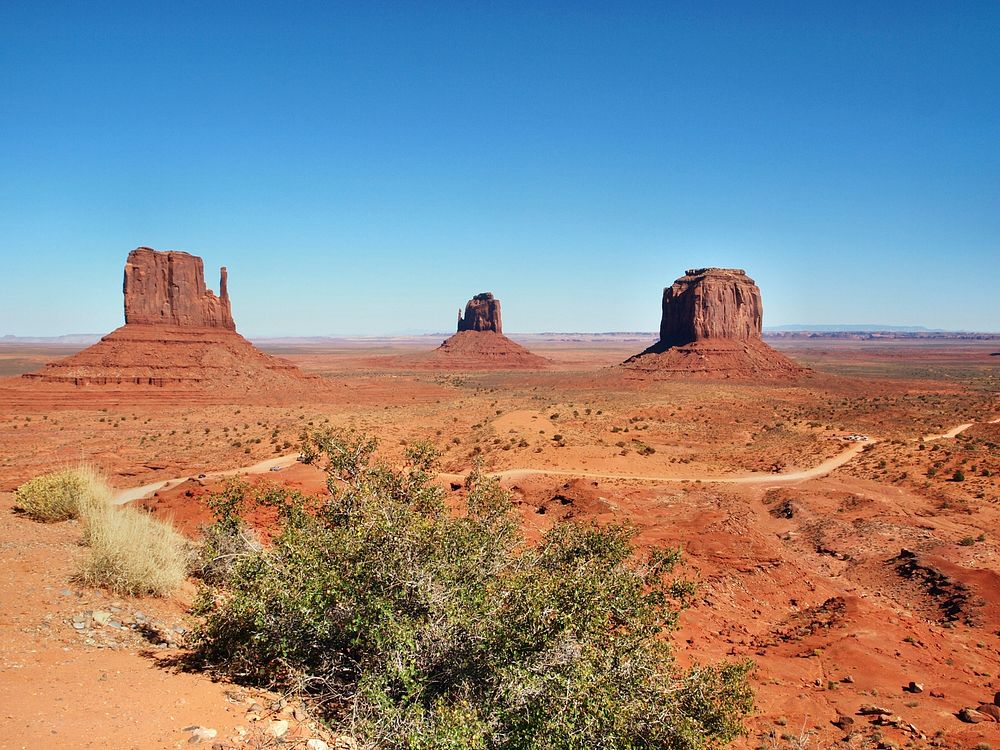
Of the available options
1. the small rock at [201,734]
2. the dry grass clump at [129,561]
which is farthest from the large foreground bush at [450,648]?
the dry grass clump at [129,561]

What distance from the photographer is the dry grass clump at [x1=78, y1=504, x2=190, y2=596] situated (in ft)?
32.6

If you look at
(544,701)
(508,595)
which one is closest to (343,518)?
(508,595)

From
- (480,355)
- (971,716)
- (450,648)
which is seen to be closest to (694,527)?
(971,716)

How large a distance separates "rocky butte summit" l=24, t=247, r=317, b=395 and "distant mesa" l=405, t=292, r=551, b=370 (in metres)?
54.1

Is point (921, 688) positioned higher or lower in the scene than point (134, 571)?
lower

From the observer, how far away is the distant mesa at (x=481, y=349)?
401ft

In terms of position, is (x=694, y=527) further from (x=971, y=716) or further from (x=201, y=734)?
(x=201, y=734)

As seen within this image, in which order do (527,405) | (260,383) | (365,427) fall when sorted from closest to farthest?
(365,427), (527,405), (260,383)

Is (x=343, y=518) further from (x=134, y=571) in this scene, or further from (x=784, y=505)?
(x=784, y=505)

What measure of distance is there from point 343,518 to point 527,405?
44400 millimetres

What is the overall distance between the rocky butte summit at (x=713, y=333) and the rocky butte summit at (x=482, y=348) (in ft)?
114

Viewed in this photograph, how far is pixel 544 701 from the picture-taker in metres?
6.60

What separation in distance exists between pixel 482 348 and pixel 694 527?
111 metres

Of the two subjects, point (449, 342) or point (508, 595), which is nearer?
point (508, 595)
